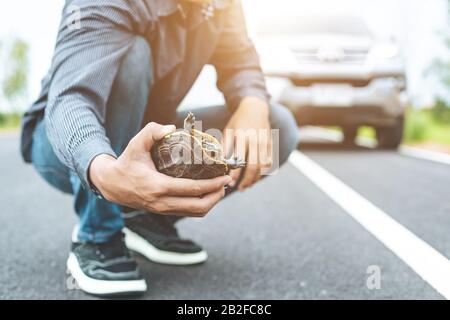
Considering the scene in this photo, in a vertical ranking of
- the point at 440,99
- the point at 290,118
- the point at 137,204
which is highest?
the point at 137,204

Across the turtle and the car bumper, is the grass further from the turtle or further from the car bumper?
the turtle

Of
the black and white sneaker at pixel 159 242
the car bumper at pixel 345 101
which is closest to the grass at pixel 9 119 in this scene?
the car bumper at pixel 345 101

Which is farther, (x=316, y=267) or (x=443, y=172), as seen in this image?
(x=443, y=172)

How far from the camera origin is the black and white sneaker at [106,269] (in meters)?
1.99

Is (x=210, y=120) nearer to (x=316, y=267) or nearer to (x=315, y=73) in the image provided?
(x=316, y=267)

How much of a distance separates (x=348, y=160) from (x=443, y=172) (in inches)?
41.6

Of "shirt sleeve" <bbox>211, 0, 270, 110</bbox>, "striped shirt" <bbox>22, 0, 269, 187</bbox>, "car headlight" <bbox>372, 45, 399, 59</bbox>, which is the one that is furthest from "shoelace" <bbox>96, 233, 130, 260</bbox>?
"car headlight" <bbox>372, 45, 399, 59</bbox>

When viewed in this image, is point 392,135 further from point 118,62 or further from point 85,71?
point 85,71

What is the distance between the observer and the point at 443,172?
525 cm

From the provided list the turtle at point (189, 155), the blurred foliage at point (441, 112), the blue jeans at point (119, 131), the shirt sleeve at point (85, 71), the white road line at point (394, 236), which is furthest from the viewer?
the blurred foliage at point (441, 112)

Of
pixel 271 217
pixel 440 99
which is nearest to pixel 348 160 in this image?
pixel 271 217

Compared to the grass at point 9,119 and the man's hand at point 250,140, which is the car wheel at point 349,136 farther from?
the grass at point 9,119

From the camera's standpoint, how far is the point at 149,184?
121cm

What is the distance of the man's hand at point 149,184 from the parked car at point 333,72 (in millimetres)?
5181
